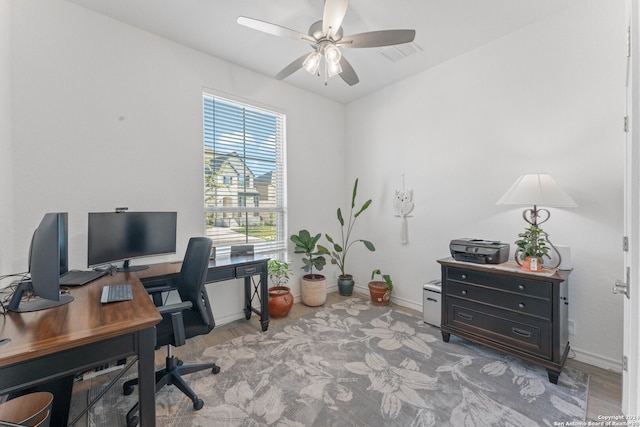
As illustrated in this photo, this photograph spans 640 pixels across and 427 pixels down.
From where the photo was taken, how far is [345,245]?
4.35 metres

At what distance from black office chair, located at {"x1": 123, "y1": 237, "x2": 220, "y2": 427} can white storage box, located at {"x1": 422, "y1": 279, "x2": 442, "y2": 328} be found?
7.24 ft

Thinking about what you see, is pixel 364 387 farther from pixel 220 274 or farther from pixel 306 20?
pixel 306 20

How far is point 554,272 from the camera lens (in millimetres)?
2086

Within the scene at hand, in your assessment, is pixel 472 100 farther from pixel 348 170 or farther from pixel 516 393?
Answer: pixel 516 393

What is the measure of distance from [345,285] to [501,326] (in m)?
2.08

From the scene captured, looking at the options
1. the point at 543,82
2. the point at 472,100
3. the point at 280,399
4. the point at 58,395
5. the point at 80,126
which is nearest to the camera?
the point at 58,395

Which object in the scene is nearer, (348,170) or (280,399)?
(280,399)

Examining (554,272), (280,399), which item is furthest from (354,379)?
(554,272)

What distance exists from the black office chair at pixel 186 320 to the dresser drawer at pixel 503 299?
2.19 meters

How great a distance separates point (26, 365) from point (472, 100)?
3.89 metres

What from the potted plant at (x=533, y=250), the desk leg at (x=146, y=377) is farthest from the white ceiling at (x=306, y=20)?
the desk leg at (x=146, y=377)

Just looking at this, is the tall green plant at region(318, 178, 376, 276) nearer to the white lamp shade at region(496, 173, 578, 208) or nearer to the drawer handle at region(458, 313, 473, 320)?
the drawer handle at region(458, 313, 473, 320)

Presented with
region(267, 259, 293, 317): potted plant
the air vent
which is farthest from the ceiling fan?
region(267, 259, 293, 317): potted plant

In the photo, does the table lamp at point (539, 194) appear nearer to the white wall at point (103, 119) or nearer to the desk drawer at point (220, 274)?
the desk drawer at point (220, 274)
